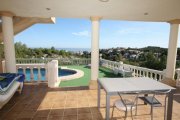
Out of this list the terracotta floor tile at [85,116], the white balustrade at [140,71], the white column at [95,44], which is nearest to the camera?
the terracotta floor tile at [85,116]

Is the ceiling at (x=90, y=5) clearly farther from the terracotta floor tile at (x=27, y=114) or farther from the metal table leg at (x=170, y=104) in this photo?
the terracotta floor tile at (x=27, y=114)

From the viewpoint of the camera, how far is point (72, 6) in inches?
136

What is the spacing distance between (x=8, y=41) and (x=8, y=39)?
2.6 inches

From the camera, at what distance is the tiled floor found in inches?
109

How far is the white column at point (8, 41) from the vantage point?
161 inches

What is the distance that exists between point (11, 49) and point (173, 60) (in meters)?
6.24

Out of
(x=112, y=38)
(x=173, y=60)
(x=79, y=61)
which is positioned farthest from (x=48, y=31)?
(x=173, y=60)

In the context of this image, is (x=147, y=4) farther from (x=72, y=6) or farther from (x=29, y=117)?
(x=29, y=117)

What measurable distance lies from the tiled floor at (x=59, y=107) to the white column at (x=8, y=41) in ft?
3.52

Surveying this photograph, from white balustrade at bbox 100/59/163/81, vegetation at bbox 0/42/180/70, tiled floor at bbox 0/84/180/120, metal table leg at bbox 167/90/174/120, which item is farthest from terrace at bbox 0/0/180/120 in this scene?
vegetation at bbox 0/42/180/70

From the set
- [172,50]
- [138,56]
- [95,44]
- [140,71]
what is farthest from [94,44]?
[138,56]

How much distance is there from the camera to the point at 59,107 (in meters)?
3.18

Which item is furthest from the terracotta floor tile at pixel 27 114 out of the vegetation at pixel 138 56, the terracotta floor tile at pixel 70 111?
the vegetation at pixel 138 56

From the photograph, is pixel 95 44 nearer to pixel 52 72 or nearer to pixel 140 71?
pixel 52 72
